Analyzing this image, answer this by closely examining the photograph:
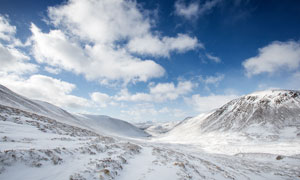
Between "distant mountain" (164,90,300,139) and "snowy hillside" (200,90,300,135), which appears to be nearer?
"distant mountain" (164,90,300,139)

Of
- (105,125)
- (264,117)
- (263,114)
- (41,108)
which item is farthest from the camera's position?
(105,125)

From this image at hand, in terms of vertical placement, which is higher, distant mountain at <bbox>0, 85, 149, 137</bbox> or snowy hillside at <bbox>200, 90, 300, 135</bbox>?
snowy hillside at <bbox>200, 90, 300, 135</bbox>

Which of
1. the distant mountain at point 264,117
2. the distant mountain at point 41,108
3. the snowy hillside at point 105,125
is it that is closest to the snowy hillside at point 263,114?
the distant mountain at point 264,117

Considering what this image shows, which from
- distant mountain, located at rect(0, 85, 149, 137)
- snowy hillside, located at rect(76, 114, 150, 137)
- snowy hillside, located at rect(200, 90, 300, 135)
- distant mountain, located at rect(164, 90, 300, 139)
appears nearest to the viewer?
distant mountain, located at rect(0, 85, 149, 137)

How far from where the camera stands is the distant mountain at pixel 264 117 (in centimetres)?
8176

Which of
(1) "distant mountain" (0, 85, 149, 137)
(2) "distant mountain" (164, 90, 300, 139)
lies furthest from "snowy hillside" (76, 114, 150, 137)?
(2) "distant mountain" (164, 90, 300, 139)

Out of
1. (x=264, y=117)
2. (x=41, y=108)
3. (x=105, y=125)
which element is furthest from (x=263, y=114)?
(x=105, y=125)

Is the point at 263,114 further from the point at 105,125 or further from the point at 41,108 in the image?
the point at 105,125

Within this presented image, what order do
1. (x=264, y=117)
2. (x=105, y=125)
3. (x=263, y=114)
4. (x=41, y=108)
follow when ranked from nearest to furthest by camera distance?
(x=41, y=108), (x=264, y=117), (x=263, y=114), (x=105, y=125)

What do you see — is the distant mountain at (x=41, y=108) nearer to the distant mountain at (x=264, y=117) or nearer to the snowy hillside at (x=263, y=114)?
the distant mountain at (x=264, y=117)

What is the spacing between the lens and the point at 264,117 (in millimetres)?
99312

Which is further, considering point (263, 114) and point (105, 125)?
point (105, 125)

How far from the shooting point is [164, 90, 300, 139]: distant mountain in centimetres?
8176

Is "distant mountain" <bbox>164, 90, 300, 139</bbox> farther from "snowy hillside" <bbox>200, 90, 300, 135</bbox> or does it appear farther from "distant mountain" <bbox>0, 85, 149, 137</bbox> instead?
"distant mountain" <bbox>0, 85, 149, 137</bbox>
